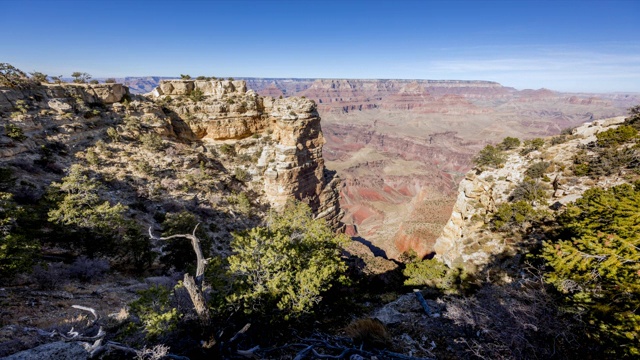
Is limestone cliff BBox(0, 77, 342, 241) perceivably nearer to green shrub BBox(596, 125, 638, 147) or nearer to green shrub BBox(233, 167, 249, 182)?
green shrub BBox(233, 167, 249, 182)

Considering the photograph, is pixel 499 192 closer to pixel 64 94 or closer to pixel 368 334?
pixel 368 334

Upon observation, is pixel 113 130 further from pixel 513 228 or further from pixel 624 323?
pixel 513 228

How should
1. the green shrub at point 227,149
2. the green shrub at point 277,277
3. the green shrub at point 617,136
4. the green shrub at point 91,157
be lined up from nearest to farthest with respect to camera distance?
the green shrub at point 277,277, the green shrub at point 617,136, the green shrub at point 91,157, the green shrub at point 227,149

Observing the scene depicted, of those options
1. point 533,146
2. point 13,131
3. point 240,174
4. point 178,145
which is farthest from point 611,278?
point 13,131

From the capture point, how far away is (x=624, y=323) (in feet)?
19.5

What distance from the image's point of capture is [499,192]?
26.4 m

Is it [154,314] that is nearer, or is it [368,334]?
[154,314]

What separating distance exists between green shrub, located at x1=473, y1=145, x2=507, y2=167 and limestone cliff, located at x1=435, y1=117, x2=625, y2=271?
0.93 meters

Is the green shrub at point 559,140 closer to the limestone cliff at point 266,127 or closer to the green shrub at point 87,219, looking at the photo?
the limestone cliff at point 266,127

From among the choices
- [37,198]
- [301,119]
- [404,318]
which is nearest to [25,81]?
[37,198]

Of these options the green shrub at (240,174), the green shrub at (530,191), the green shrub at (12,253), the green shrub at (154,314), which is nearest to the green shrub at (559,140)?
the green shrub at (530,191)

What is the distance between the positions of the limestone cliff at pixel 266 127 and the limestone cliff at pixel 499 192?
19169mm

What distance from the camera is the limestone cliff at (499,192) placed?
65.7 feet

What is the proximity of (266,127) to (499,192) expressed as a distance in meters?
30.9
